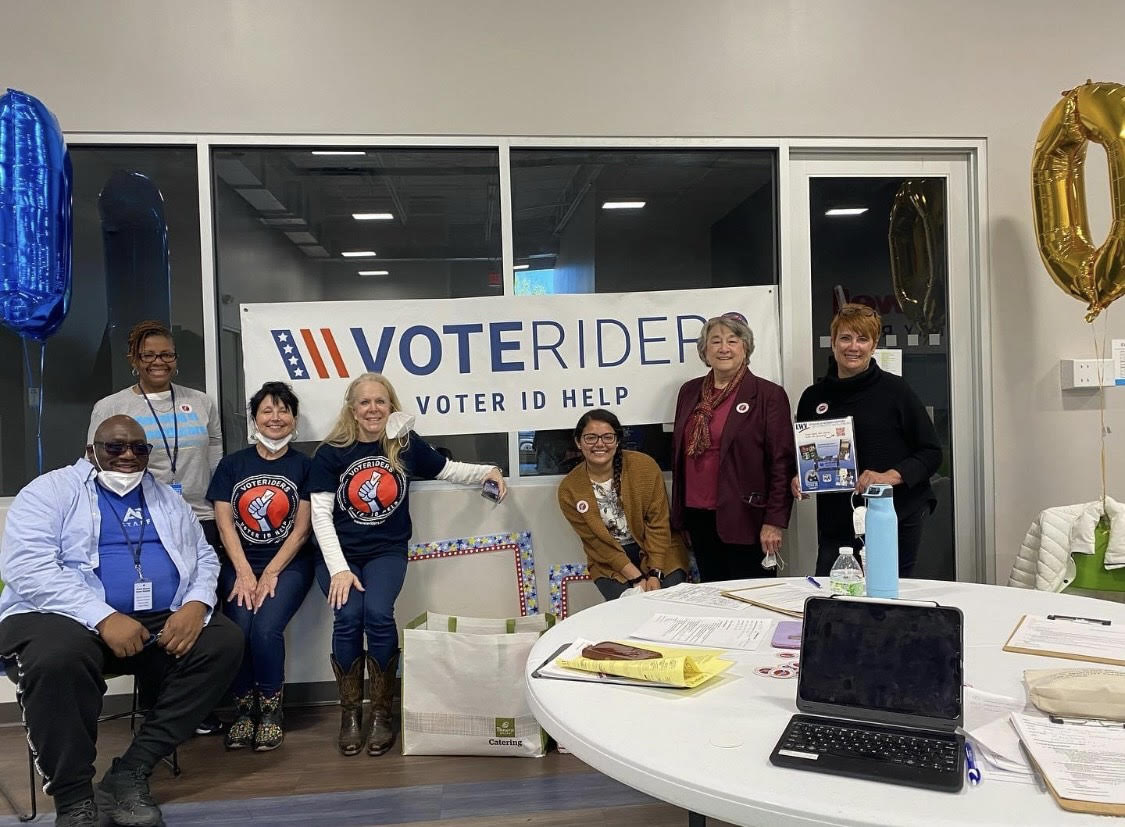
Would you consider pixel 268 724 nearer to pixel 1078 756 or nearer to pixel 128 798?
pixel 128 798

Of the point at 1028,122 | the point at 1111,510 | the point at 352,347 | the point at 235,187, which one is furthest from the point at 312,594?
the point at 1028,122

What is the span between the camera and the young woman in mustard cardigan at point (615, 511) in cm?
295

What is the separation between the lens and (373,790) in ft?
8.07

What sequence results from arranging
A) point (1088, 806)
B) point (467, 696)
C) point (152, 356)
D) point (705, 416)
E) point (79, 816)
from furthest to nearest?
1. point (705, 416)
2. point (152, 356)
3. point (467, 696)
4. point (79, 816)
5. point (1088, 806)

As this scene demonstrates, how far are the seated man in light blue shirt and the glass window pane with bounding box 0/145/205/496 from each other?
0.65m

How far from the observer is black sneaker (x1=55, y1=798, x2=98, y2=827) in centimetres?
216

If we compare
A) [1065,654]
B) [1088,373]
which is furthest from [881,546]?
[1088,373]

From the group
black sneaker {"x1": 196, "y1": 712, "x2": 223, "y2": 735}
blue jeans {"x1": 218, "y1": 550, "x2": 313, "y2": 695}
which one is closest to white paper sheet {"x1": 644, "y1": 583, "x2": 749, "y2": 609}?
blue jeans {"x1": 218, "y1": 550, "x2": 313, "y2": 695}

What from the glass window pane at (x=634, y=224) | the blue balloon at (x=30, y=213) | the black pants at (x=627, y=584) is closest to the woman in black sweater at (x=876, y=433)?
the black pants at (x=627, y=584)

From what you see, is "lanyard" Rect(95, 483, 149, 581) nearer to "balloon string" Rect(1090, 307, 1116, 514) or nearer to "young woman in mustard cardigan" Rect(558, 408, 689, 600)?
"young woman in mustard cardigan" Rect(558, 408, 689, 600)

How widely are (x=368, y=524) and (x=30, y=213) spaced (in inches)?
57.1

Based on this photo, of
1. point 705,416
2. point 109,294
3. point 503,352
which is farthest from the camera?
point 503,352

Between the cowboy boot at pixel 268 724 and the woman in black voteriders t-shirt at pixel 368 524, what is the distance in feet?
0.73

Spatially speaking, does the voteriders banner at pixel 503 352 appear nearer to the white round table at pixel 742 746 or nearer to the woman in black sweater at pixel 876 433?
the woman in black sweater at pixel 876 433
